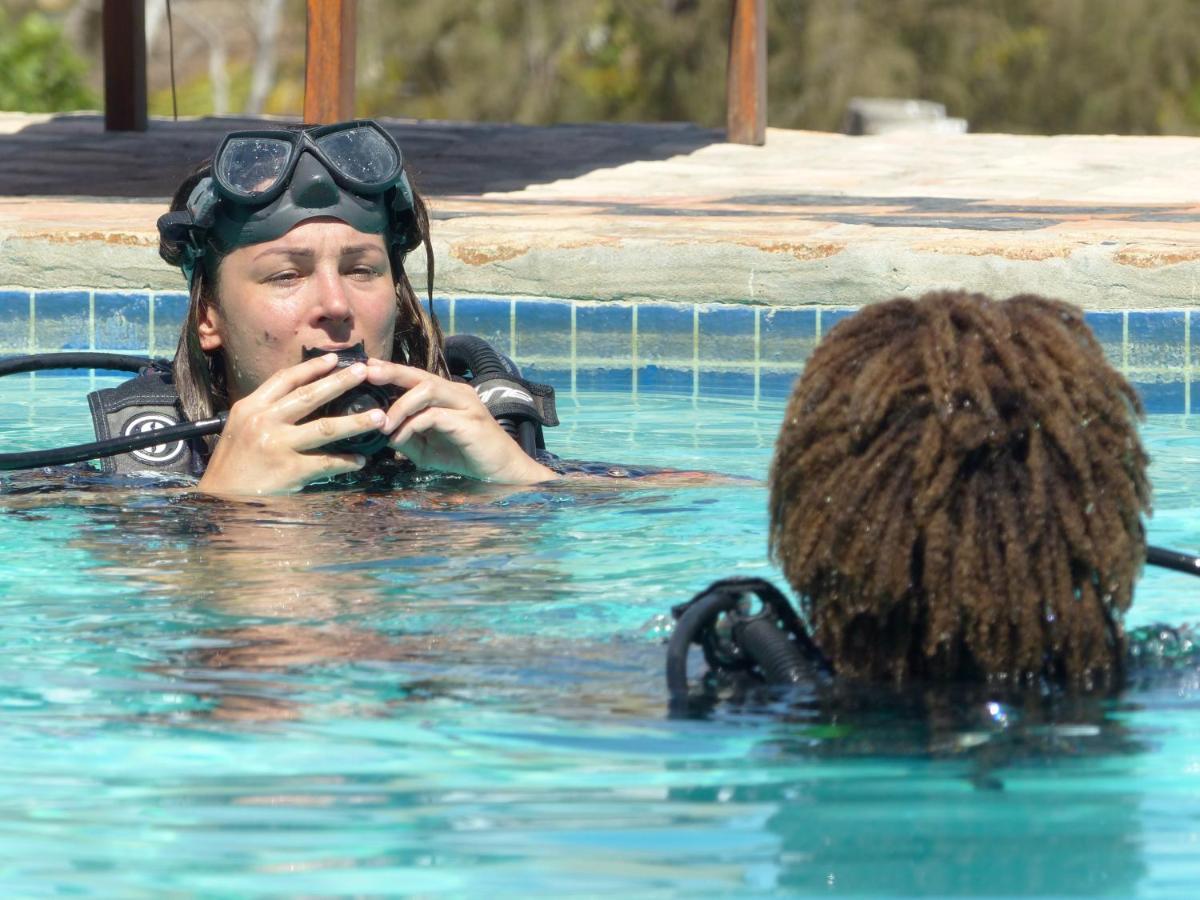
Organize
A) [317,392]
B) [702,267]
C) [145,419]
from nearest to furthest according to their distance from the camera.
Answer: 1. [317,392]
2. [145,419]
3. [702,267]

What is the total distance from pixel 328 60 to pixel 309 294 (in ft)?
14.5

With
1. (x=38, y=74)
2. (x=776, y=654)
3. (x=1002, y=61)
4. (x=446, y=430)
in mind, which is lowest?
(x=776, y=654)

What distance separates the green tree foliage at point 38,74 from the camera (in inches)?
715

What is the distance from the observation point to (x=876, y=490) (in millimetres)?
1924

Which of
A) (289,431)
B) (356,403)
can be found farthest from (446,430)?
(289,431)

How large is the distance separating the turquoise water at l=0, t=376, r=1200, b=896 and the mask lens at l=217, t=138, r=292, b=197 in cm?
81

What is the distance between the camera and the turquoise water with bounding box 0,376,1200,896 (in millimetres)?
1858

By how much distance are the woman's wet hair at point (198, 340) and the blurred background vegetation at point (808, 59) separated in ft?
59.4

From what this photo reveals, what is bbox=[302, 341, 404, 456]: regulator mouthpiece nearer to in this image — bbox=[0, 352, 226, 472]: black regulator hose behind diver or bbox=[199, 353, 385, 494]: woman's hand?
bbox=[199, 353, 385, 494]: woman's hand

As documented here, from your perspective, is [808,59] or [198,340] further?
[808,59]

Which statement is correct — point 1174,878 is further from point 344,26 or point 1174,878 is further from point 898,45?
point 898,45

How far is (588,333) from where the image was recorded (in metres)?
5.93

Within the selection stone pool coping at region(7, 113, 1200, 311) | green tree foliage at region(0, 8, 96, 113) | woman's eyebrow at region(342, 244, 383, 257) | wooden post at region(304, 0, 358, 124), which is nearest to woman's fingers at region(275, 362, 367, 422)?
woman's eyebrow at region(342, 244, 383, 257)

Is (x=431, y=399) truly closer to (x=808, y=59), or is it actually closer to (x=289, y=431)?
(x=289, y=431)
